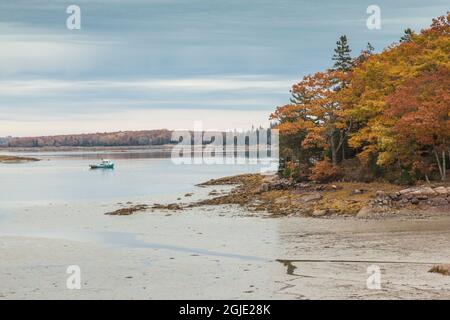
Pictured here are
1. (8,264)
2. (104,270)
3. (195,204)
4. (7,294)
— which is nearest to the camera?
(7,294)

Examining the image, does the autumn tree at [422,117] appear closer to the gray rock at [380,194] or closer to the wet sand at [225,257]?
the gray rock at [380,194]

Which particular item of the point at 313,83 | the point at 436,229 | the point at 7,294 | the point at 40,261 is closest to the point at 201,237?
the point at 40,261

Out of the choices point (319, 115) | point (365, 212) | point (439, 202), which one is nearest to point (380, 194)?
point (365, 212)

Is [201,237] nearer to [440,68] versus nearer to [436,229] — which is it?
[436,229]

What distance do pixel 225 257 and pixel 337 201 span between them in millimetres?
18689

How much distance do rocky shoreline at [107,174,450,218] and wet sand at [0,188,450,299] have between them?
216cm

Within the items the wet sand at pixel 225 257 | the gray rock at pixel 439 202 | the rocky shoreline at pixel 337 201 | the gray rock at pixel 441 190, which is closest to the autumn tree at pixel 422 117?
the rocky shoreline at pixel 337 201

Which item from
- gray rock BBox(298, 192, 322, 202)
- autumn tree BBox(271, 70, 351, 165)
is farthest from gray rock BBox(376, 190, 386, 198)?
autumn tree BBox(271, 70, 351, 165)

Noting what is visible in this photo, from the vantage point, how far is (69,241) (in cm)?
3578

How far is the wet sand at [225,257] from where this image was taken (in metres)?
21.4

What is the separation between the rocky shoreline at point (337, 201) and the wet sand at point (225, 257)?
2161 millimetres

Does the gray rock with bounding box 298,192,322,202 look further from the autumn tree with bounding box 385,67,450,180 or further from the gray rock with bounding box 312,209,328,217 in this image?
the autumn tree with bounding box 385,67,450,180

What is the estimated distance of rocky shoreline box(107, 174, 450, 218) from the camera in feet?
137
